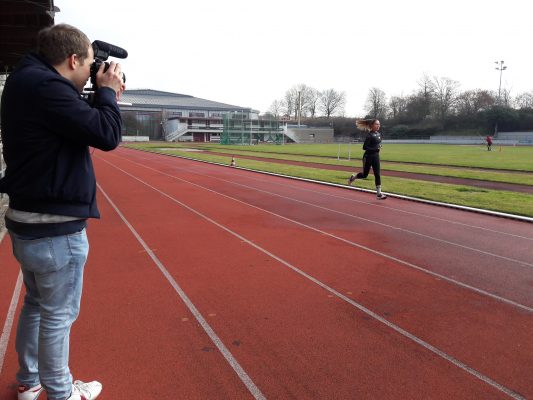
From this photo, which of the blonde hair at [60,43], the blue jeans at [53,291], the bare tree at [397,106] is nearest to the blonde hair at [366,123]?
the blonde hair at [60,43]

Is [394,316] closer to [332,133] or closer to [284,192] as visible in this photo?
[284,192]

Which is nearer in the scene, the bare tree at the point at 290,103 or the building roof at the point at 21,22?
the building roof at the point at 21,22

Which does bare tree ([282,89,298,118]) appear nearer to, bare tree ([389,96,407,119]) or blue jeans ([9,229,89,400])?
bare tree ([389,96,407,119])

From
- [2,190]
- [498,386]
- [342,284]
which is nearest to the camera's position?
[2,190]

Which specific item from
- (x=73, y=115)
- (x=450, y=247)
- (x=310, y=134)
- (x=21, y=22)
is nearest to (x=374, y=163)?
(x=450, y=247)

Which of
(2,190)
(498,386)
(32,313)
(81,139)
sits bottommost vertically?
(498,386)

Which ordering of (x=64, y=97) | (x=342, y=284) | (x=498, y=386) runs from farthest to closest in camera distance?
(x=342, y=284) < (x=498, y=386) < (x=64, y=97)

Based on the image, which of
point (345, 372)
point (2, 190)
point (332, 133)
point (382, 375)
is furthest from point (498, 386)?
point (332, 133)

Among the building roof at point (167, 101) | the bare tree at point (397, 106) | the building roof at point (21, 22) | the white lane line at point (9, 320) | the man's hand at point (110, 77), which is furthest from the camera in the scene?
the building roof at point (167, 101)

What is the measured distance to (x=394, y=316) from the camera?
4.06 meters

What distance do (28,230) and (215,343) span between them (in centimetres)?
183

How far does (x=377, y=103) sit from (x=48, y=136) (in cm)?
10709

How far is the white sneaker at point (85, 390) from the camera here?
253 cm

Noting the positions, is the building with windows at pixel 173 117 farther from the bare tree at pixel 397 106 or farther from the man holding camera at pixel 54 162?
the man holding camera at pixel 54 162
